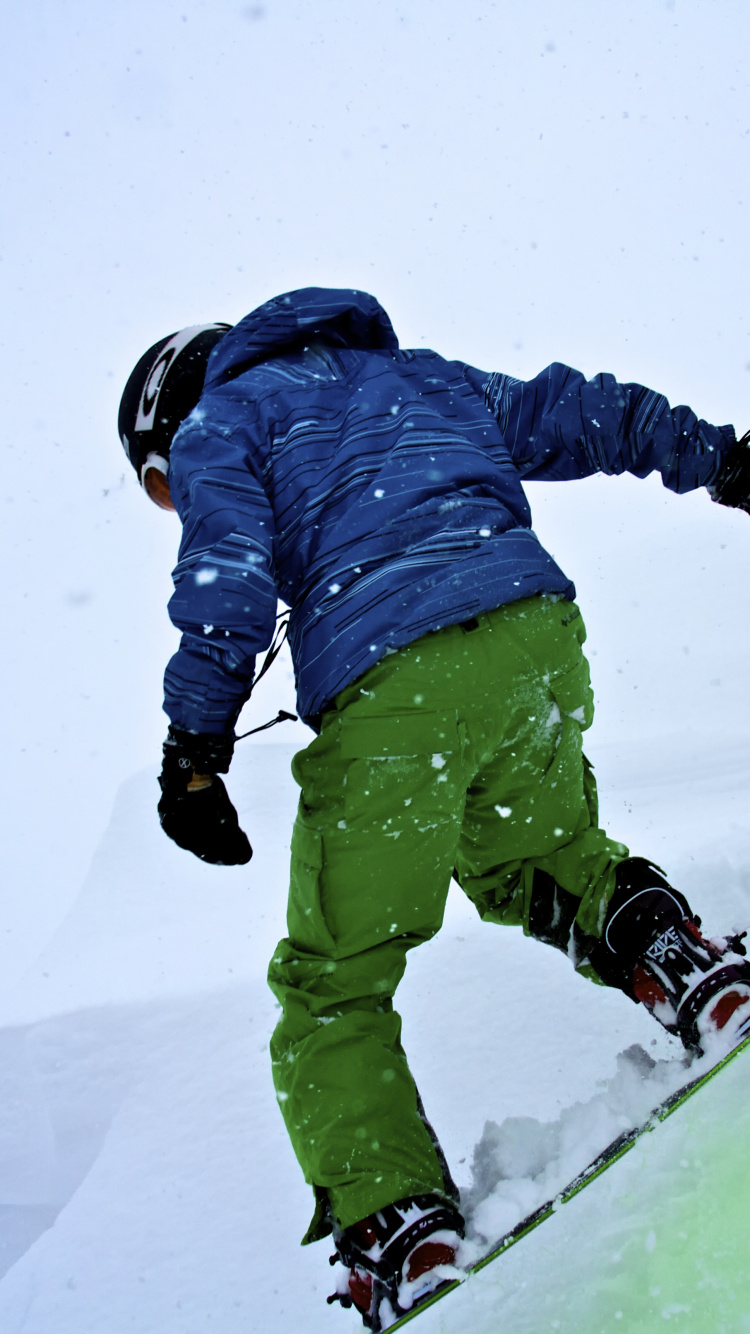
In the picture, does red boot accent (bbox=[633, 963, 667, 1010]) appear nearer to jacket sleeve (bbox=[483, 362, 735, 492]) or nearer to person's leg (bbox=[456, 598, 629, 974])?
person's leg (bbox=[456, 598, 629, 974])

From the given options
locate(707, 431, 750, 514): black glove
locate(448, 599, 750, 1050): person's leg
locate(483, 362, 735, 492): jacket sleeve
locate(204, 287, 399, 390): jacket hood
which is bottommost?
locate(448, 599, 750, 1050): person's leg

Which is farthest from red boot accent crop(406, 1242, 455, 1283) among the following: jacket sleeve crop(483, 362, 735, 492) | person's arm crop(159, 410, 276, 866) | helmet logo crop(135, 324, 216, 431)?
helmet logo crop(135, 324, 216, 431)

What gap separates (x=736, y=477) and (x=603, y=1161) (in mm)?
986

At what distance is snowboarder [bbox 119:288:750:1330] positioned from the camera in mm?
872

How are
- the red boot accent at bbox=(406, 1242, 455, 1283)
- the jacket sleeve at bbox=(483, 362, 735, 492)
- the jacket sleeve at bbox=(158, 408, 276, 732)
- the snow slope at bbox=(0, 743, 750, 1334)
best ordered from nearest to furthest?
the red boot accent at bbox=(406, 1242, 455, 1283), the jacket sleeve at bbox=(158, 408, 276, 732), the snow slope at bbox=(0, 743, 750, 1334), the jacket sleeve at bbox=(483, 362, 735, 492)

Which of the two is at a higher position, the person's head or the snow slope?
the person's head

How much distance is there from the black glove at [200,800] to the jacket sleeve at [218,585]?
0.11ft

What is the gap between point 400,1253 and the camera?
2.60ft

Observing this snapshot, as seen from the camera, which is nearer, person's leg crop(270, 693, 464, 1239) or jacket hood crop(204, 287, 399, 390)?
person's leg crop(270, 693, 464, 1239)

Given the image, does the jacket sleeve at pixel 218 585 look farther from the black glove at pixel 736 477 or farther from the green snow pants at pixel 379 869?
the black glove at pixel 736 477

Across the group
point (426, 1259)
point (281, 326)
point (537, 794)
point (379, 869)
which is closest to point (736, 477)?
point (537, 794)

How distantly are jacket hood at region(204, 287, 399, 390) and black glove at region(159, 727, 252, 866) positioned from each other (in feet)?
1.66

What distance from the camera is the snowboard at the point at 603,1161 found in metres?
0.81

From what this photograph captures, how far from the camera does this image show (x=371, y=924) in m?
0.90
